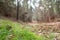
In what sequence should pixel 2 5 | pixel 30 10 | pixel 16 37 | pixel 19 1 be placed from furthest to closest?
pixel 30 10, pixel 19 1, pixel 2 5, pixel 16 37

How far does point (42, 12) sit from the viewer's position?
46.3 ft

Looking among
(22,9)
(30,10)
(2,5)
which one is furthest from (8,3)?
(30,10)

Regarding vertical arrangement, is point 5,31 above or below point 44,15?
above

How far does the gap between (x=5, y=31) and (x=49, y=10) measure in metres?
10.0

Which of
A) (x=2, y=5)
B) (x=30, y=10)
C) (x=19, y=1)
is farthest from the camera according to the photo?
(x=30, y=10)

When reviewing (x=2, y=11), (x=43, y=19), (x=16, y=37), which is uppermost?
(x=16, y=37)

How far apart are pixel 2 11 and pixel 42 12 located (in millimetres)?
3574

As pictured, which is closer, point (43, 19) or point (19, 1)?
point (19, 1)

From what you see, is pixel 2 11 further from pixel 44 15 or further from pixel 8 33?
pixel 8 33

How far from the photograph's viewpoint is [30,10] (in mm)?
13383

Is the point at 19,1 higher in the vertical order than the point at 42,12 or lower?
higher

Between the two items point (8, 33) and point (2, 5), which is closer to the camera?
point (8, 33)

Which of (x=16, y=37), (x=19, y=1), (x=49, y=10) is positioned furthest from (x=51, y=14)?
(x=16, y=37)

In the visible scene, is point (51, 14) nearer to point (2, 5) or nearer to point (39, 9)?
point (39, 9)
